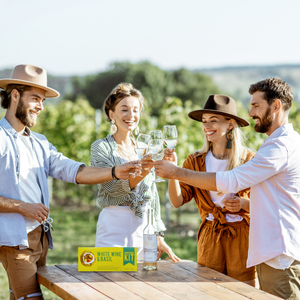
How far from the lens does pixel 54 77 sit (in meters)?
53.6

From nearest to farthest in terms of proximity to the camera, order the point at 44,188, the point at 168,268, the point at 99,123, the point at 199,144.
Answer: the point at 168,268, the point at 44,188, the point at 199,144, the point at 99,123

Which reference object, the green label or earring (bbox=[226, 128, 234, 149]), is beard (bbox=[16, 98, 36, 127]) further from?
earring (bbox=[226, 128, 234, 149])

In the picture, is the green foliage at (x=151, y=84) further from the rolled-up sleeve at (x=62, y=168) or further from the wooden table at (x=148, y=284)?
the wooden table at (x=148, y=284)

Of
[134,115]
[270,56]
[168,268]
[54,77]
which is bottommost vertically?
[168,268]

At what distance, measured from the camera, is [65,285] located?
2424 mm

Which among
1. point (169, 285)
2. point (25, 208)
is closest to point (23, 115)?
point (25, 208)

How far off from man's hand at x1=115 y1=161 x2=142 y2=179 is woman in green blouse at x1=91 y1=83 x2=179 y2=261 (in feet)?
0.17

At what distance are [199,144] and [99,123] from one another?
3.02 metres

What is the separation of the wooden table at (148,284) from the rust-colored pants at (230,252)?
0.32 meters

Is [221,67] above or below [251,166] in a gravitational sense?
above

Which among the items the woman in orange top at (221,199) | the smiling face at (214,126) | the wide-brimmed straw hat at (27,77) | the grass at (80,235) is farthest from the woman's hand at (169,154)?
the grass at (80,235)

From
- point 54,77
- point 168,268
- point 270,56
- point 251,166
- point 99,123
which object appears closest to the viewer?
point 251,166

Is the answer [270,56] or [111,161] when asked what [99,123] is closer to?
[111,161]

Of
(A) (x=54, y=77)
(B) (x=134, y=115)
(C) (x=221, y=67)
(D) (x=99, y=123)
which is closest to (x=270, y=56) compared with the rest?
(C) (x=221, y=67)
